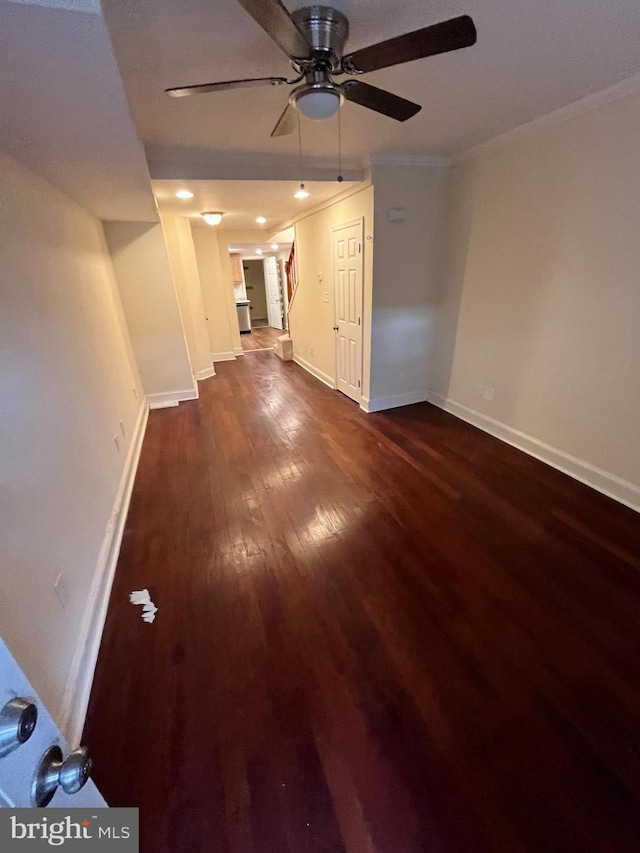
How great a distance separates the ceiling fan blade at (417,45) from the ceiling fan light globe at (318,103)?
0.12 m

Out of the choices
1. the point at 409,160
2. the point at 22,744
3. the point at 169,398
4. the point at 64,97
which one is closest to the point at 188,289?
the point at 169,398

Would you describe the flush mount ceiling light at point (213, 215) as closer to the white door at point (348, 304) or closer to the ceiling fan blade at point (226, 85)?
the white door at point (348, 304)

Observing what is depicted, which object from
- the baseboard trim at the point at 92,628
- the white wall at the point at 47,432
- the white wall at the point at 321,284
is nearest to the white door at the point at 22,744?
the white wall at the point at 47,432

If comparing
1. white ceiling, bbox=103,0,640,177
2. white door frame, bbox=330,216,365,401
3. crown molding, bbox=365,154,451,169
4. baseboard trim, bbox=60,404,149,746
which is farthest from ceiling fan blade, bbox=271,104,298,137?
baseboard trim, bbox=60,404,149,746

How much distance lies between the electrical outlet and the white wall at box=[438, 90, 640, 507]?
3377 mm

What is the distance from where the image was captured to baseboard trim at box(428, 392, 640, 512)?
2469 mm

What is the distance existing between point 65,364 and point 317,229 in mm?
3723

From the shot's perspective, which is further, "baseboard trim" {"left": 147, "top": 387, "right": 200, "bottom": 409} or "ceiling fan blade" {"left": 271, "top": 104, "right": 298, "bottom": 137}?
"baseboard trim" {"left": 147, "top": 387, "right": 200, "bottom": 409}

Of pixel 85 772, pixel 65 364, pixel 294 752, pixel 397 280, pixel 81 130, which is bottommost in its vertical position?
pixel 294 752

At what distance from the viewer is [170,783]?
3.91ft

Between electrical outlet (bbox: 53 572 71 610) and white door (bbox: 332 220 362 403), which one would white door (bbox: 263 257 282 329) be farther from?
electrical outlet (bbox: 53 572 71 610)

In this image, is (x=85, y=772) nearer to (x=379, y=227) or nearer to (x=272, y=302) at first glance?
(x=379, y=227)

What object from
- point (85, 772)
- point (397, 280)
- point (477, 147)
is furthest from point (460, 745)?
point (477, 147)

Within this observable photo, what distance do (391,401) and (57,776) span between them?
4.02m
